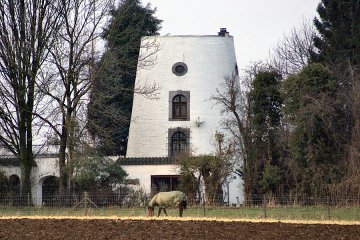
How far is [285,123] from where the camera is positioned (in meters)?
40.0

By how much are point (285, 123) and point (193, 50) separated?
8.25 m

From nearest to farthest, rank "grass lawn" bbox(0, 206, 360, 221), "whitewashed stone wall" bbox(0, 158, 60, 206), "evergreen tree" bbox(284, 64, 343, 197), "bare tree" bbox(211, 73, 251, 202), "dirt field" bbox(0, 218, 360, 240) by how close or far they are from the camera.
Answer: "dirt field" bbox(0, 218, 360, 240)
"grass lawn" bbox(0, 206, 360, 221)
"evergreen tree" bbox(284, 64, 343, 197)
"bare tree" bbox(211, 73, 251, 202)
"whitewashed stone wall" bbox(0, 158, 60, 206)

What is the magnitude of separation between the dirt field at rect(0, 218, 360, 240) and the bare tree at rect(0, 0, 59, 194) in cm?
1293

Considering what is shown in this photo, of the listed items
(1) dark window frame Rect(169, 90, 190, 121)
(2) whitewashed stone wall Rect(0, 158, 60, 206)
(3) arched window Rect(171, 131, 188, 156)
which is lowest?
(2) whitewashed stone wall Rect(0, 158, 60, 206)

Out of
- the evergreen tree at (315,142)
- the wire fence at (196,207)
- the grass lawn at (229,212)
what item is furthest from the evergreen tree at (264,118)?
the grass lawn at (229,212)

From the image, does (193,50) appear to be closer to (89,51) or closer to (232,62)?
(232,62)

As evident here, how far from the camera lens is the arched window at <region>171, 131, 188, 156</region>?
4569cm

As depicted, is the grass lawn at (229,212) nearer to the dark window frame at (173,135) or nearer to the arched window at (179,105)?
the dark window frame at (173,135)

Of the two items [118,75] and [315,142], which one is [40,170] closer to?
[118,75]

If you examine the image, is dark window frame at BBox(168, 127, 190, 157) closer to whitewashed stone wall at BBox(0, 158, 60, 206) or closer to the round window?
the round window

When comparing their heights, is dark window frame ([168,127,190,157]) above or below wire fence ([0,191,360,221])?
above

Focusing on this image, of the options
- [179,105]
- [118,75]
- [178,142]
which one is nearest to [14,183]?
[118,75]

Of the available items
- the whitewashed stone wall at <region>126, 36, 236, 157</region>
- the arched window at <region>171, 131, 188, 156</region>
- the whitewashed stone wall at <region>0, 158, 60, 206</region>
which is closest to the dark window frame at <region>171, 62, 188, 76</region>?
the whitewashed stone wall at <region>126, 36, 236, 157</region>

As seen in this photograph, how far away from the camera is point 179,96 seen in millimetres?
46344
